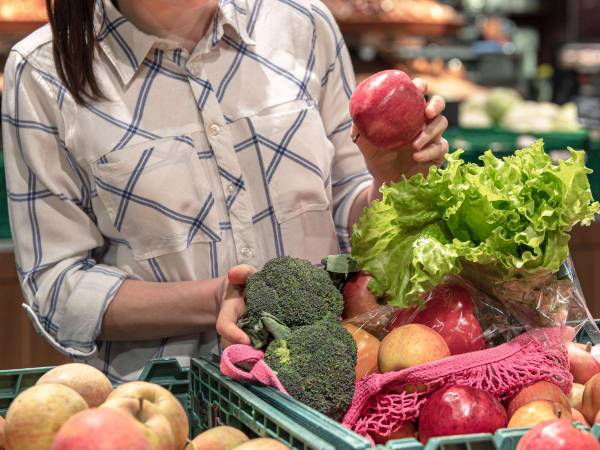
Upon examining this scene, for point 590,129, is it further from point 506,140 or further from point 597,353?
point 597,353

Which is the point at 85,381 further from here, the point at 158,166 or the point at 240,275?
the point at 158,166

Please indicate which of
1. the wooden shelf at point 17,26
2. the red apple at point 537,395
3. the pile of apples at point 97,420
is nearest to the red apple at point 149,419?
the pile of apples at point 97,420

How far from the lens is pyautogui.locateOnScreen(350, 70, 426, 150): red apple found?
65.6 inches

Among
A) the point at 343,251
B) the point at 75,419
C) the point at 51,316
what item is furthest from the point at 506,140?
the point at 75,419

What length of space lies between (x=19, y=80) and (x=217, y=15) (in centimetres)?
41

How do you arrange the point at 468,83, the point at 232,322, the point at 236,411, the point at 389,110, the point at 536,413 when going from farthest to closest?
the point at 468,83 → the point at 389,110 → the point at 232,322 → the point at 236,411 → the point at 536,413

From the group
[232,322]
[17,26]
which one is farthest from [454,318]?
[17,26]

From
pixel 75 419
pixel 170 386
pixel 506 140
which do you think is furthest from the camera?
→ pixel 506 140

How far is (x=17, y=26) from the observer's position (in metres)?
4.42

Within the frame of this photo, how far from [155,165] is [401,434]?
0.79 m

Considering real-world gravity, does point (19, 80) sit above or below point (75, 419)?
above

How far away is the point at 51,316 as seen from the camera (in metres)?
1.94

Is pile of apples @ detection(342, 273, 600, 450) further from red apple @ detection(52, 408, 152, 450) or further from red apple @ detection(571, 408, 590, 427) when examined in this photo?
red apple @ detection(52, 408, 152, 450)

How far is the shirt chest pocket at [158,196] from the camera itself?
1870 mm
